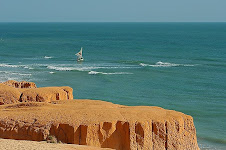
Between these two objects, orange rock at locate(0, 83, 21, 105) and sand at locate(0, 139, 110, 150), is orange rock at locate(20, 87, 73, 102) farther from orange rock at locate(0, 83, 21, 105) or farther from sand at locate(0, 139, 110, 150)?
sand at locate(0, 139, 110, 150)

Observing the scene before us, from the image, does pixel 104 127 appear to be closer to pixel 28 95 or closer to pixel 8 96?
pixel 28 95

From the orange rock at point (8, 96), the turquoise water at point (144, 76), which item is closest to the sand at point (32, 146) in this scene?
the orange rock at point (8, 96)

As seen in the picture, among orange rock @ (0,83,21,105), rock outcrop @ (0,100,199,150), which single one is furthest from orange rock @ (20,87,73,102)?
rock outcrop @ (0,100,199,150)

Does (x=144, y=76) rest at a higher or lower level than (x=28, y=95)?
lower

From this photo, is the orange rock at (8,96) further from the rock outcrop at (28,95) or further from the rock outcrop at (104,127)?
the rock outcrop at (104,127)

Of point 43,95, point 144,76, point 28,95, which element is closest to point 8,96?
point 28,95

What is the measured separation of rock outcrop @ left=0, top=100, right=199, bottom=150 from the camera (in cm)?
2741

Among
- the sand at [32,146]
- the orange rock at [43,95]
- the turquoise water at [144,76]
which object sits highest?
the orange rock at [43,95]

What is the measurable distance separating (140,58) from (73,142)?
71767 mm

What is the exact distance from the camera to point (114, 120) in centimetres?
2773

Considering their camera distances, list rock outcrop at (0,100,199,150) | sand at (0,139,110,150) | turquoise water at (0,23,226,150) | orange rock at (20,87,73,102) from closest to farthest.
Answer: sand at (0,139,110,150), rock outcrop at (0,100,199,150), orange rock at (20,87,73,102), turquoise water at (0,23,226,150)

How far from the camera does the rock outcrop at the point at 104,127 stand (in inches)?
1079

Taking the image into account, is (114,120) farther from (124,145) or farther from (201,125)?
(201,125)

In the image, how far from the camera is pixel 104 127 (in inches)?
1080
